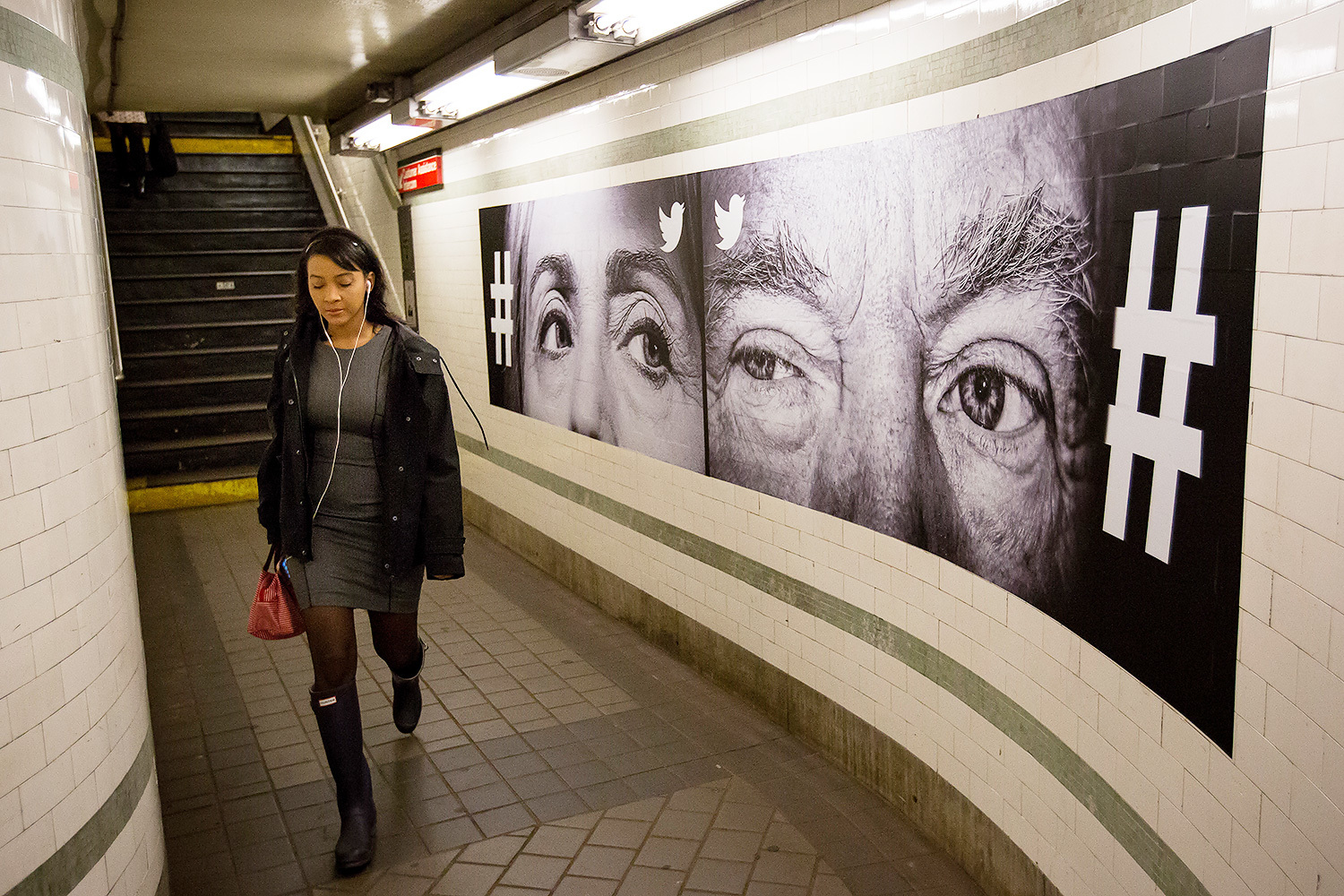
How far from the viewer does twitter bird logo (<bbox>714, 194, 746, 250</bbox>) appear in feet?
14.5

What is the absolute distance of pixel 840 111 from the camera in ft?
12.4

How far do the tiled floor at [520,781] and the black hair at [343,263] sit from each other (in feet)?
6.12

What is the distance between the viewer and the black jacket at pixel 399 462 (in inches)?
143

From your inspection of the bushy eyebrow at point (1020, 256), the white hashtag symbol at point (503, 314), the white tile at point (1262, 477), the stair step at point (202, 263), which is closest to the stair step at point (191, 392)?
the stair step at point (202, 263)

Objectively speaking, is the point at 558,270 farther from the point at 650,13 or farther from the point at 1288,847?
the point at 1288,847

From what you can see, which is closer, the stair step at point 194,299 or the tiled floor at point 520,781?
the tiled floor at point 520,781

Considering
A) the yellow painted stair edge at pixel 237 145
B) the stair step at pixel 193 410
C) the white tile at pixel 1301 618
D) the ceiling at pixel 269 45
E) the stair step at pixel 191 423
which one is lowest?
the stair step at pixel 191 423

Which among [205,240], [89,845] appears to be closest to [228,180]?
[205,240]

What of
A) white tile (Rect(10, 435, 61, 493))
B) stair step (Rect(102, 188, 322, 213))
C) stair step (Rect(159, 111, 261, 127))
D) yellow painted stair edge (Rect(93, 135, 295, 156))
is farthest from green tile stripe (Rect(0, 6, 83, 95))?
stair step (Rect(159, 111, 261, 127))

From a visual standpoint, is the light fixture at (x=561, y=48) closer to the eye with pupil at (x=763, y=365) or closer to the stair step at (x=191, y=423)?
the eye with pupil at (x=763, y=365)

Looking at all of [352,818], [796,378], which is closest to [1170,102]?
[796,378]

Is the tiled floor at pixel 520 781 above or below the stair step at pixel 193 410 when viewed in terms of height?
below

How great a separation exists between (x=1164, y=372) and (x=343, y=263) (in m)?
2.57

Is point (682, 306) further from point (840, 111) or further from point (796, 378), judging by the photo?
point (840, 111)
